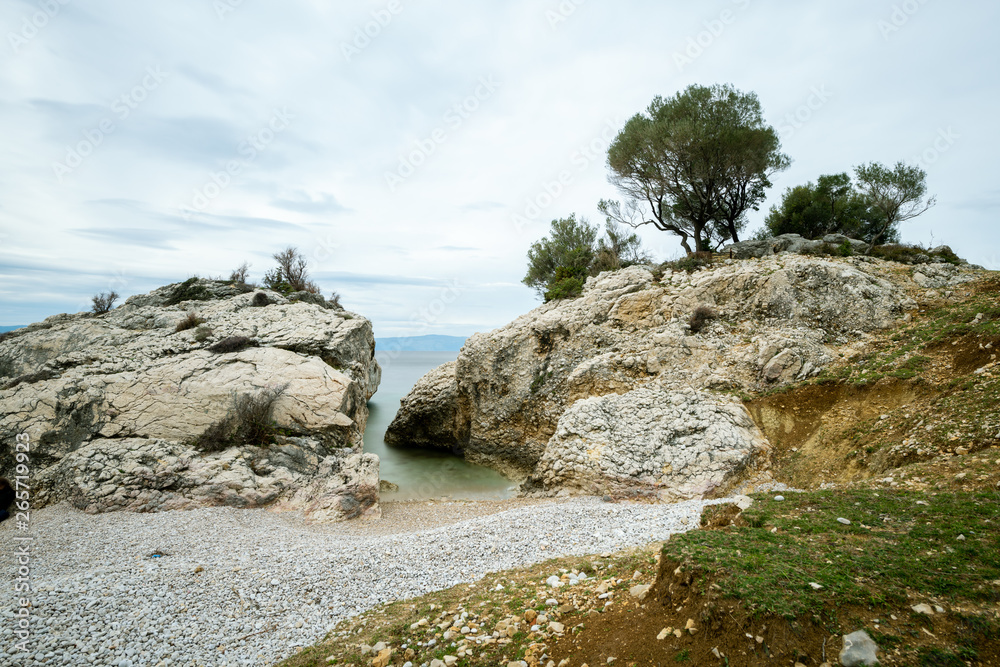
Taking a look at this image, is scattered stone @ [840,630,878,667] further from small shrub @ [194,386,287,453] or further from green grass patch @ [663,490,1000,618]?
small shrub @ [194,386,287,453]

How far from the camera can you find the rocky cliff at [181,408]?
45.9 feet

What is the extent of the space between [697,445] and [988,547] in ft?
30.0

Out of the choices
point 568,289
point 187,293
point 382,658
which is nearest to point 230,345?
point 187,293

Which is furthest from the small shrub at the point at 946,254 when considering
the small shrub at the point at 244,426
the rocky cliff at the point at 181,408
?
the small shrub at the point at 244,426

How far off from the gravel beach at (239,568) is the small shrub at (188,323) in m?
9.13

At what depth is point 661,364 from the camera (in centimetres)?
1878

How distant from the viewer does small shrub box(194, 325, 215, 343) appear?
19.5m

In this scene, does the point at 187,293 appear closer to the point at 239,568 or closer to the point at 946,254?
the point at 239,568

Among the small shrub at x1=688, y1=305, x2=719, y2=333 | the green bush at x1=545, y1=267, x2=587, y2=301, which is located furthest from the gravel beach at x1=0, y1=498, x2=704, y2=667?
the green bush at x1=545, y1=267, x2=587, y2=301

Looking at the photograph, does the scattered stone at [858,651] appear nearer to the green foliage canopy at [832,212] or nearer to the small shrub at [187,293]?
the small shrub at [187,293]

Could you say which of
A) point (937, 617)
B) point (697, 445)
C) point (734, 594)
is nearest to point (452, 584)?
point (734, 594)

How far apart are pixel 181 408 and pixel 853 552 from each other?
1847 centimetres

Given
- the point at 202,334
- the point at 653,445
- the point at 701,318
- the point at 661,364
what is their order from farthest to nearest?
the point at 701,318 < the point at 202,334 < the point at 661,364 < the point at 653,445

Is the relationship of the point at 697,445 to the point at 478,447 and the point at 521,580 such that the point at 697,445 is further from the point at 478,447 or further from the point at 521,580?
the point at 478,447
